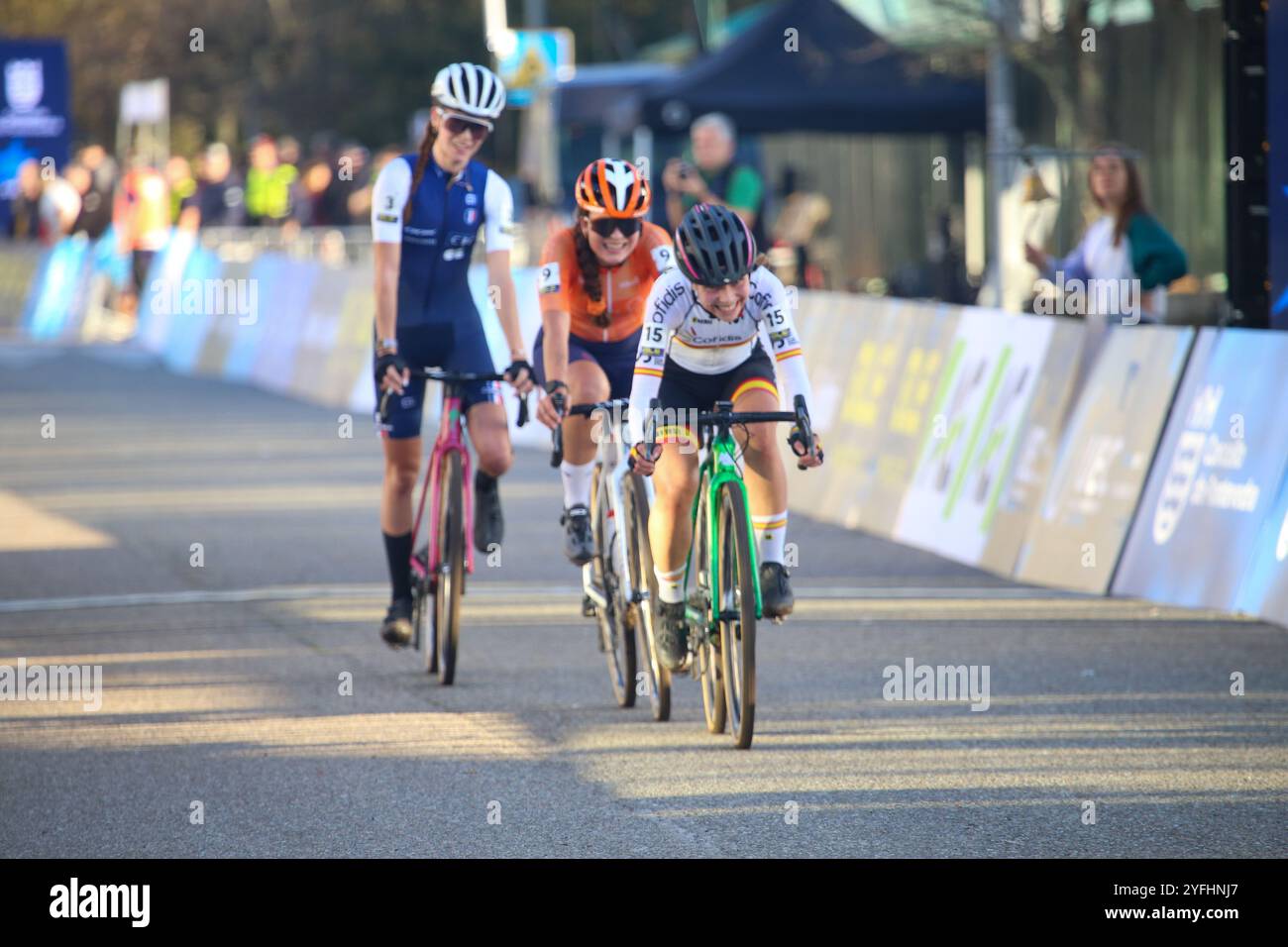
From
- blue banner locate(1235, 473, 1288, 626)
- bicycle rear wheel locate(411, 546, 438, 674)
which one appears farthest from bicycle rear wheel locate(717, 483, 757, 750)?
blue banner locate(1235, 473, 1288, 626)

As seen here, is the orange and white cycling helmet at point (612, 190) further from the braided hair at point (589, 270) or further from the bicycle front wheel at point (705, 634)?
the bicycle front wheel at point (705, 634)

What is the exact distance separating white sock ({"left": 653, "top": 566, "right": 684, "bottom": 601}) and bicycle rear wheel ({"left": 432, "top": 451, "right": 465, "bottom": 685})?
3.68ft

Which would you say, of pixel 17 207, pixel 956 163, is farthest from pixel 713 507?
pixel 17 207

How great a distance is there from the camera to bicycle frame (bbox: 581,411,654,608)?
29.2 feet

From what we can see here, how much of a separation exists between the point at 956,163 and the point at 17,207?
18615 mm

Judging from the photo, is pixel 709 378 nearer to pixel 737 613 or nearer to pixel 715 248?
pixel 715 248

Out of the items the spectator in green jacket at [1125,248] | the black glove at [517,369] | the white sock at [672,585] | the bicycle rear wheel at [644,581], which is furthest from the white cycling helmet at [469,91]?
the spectator in green jacket at [1125,248]

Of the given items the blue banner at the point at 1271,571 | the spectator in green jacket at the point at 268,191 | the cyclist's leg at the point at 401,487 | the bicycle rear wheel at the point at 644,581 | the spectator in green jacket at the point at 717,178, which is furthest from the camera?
the spectator in green jacket at the point at 268,191

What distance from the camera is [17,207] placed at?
40.5 meters

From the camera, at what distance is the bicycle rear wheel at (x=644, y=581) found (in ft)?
28.5

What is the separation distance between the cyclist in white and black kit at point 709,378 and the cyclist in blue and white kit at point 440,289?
3.36ft

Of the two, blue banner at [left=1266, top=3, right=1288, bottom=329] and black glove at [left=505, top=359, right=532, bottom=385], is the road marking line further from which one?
blue banner at [left=1266, top=3, right=1288, bottom=329]

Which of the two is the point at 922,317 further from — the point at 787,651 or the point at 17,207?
the point at 17,207

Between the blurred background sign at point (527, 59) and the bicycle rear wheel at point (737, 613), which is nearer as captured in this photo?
the bicycle rear wheel at point (737, 613)
